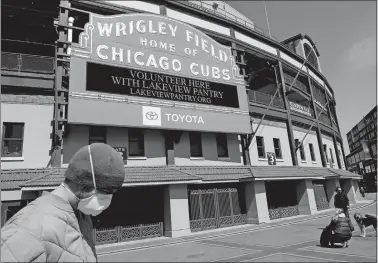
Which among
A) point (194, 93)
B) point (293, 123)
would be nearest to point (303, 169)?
point (293, 123)

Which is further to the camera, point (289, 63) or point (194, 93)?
point (289, 63)

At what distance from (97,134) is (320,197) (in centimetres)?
2003

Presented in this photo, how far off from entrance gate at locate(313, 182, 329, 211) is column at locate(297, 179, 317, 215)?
6.40 ft

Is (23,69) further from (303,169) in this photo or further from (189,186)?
(303,169)

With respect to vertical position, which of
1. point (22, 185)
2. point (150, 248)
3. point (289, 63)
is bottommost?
point (150, 248)

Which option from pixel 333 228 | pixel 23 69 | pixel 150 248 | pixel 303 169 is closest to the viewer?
pixel 333 228

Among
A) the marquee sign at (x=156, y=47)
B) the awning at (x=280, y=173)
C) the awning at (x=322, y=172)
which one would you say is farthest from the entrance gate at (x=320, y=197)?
the marquee sign at (x=156, y=47)

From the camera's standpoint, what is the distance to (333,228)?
9.47 m

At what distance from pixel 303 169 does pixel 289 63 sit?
36.1ft

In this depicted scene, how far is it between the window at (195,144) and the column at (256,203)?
4272 millimetres

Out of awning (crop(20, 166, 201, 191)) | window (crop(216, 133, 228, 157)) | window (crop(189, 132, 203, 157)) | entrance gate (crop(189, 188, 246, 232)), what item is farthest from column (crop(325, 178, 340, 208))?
awning (crop(20, 166, 201, 191))

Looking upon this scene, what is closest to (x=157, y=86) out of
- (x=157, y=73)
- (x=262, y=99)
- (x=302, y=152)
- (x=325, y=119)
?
(x=157, y=73)

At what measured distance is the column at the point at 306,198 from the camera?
20.9 metres

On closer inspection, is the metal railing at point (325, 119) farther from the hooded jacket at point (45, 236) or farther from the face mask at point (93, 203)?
the hooded jacket at point (45, 236)
